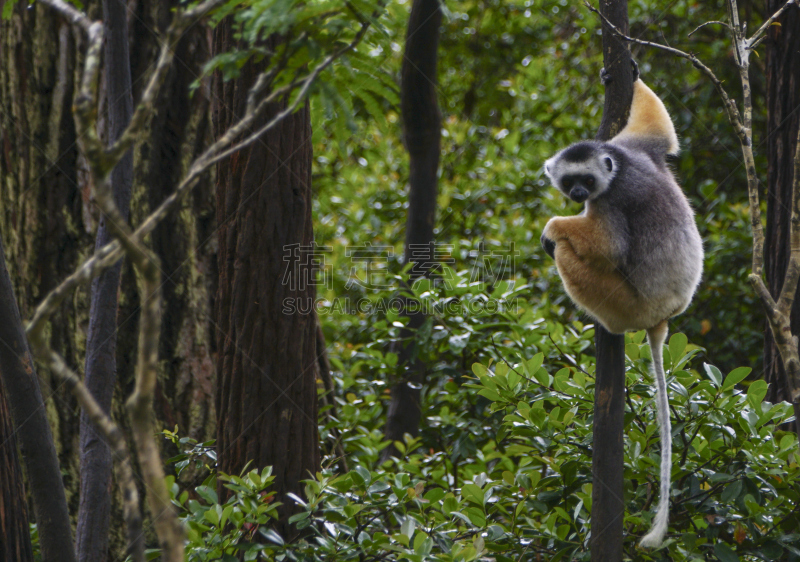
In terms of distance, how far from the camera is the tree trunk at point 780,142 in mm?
4133

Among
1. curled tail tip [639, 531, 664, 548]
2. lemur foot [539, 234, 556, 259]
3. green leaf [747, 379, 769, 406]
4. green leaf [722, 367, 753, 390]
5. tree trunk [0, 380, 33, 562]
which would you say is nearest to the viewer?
tree trunk [0, 380, 33, 562]

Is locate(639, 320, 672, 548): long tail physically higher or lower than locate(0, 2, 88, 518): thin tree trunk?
lower

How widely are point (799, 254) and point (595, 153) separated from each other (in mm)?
1228

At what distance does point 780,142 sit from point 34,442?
15.0ft

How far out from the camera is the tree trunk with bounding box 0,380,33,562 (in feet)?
8.40

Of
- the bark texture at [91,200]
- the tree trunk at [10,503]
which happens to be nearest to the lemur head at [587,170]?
the bark texture at [91,200]

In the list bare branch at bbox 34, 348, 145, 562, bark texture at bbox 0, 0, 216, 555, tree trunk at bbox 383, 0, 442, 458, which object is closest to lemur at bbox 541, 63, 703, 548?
tree trunk at bbox 383, 0, 442, 458

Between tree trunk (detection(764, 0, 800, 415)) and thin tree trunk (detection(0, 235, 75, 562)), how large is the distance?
13.0 feet

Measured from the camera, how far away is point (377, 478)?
3225mm

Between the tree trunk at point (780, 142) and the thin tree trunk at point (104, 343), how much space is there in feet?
12.5

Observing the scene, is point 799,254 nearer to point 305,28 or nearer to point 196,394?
point 305,28

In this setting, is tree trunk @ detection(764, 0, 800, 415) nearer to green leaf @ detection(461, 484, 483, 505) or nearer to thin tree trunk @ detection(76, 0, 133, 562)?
green leaf @ detection(461, 484, 483, 505)

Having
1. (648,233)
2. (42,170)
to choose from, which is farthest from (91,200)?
(648,233)

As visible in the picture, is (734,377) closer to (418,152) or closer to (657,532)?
(657,532)
